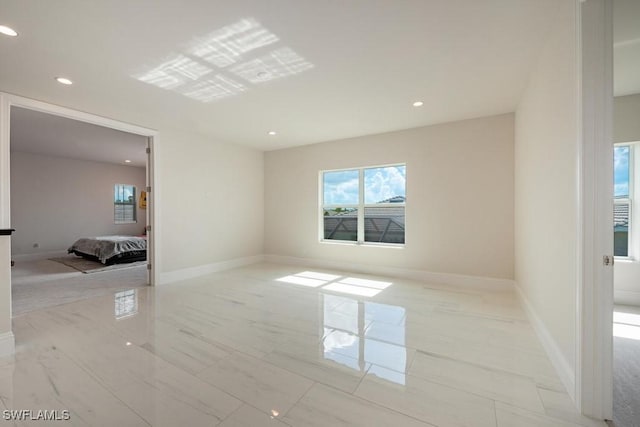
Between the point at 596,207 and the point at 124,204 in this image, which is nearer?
the point at 596,207

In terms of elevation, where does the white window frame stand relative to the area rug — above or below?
above

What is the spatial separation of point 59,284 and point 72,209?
13.9ft

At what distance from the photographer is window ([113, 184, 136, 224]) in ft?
27.2

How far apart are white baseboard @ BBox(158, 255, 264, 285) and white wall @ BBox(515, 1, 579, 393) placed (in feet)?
15.6

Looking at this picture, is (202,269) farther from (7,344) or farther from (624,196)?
(624,196)

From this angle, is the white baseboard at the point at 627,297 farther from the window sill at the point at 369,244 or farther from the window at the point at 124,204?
the window at the point at 124,204

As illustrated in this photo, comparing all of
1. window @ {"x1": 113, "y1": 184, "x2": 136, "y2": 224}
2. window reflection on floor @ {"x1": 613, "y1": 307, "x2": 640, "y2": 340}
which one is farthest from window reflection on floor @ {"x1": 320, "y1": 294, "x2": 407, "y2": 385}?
window @ {"x1": 113, "y1": 184, "x2": 136, "y2": 224}

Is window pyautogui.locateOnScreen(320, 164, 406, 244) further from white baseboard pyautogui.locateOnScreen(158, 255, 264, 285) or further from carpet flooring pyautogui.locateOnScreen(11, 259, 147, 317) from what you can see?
carpet flooring pyautogui.locateOnScreen(11, 259, 147, 317)

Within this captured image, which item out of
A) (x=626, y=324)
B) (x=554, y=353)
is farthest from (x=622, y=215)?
(x=554, y=353)

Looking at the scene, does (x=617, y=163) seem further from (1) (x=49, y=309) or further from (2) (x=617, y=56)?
(1) (x=49, y=309)

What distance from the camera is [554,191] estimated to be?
77.8 inches

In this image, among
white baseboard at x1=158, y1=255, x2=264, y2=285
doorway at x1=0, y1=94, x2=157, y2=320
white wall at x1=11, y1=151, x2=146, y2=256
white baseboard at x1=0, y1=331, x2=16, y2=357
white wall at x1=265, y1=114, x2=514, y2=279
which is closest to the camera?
white baseboard at x1=0, y1=331, x2=16, y2=357

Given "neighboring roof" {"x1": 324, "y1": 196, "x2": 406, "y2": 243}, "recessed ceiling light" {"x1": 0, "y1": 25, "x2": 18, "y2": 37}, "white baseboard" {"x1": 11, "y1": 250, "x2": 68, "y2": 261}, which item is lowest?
"white baseboard" {"x1": 11, "y1": 250, "x2": 68, "y2": 261}

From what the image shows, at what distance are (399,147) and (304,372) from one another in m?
3.82
